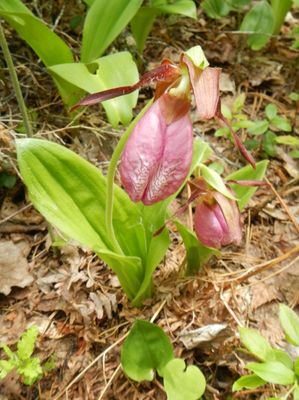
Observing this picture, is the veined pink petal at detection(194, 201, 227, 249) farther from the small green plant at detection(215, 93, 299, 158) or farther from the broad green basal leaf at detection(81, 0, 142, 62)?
the broad green basal leaf at detection(81, 0, 142, 62)

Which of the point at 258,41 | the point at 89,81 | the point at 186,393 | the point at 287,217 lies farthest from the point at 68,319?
the point at 258,41

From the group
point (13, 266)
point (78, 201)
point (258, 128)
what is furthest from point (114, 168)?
point (258, 128)

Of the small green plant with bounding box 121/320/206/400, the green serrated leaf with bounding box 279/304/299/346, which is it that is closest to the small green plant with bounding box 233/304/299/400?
the green serrated leaf with bounding box 279/304/299/346

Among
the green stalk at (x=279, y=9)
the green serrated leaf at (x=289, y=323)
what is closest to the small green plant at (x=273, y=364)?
the green serrated leaf at (x=289, y=323)

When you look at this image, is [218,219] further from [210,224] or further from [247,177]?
[247,177]

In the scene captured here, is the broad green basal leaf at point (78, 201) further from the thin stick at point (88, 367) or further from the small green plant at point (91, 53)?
the small green plant at point (91, 53)

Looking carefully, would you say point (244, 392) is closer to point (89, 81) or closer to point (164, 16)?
point (89, 81)
